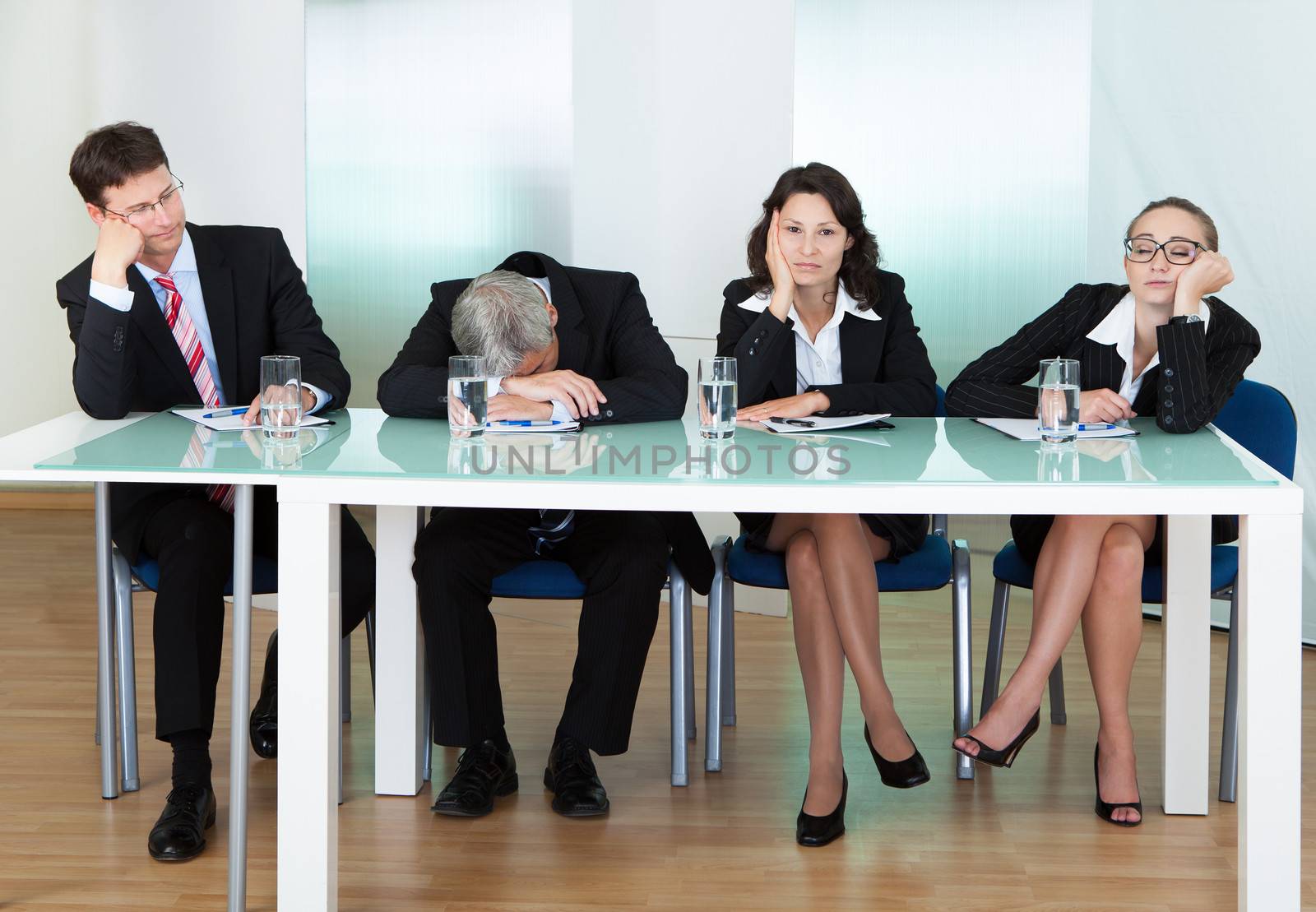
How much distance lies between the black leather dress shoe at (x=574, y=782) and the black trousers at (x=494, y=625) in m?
0.07

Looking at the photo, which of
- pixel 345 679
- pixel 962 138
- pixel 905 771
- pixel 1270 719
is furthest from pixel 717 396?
pixel 962 138

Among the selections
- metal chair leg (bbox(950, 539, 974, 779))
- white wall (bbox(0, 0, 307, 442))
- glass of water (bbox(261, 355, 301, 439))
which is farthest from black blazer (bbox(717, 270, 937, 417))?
white wall (bbox(0, 0, 307, 442))

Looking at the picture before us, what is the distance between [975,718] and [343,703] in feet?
4.99

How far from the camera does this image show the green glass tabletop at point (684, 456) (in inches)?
86.0

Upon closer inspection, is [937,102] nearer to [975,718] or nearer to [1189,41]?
[1189,41]

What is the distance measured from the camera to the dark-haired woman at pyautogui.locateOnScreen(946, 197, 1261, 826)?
2631mm

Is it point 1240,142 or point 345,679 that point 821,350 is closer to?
point 345,679

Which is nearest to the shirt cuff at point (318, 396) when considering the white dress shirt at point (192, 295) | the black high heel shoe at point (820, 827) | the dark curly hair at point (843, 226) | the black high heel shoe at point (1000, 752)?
the white dress shirt at point (192, 295)

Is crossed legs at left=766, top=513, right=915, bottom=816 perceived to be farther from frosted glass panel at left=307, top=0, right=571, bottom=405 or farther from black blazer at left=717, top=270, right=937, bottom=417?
frosted glass panel at left=307, top=0, right=571, bottom=405

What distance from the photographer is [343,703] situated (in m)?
3.30

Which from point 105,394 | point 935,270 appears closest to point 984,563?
point 935,270

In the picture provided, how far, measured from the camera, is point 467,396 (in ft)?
8.27

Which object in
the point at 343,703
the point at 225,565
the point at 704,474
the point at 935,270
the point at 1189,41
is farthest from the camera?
the point at 935,270

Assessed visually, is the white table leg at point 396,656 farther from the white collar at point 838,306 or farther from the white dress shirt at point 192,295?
the white collar at point 838,306
